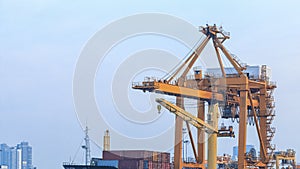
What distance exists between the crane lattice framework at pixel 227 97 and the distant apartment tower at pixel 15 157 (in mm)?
133563

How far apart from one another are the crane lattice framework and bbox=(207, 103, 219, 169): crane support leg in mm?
482

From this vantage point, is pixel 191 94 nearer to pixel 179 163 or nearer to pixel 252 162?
pixel 179 163

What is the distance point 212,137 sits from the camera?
44.3 m

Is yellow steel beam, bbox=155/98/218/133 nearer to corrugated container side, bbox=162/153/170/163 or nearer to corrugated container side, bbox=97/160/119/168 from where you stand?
corrugated container side, bbox=162/153/170/163

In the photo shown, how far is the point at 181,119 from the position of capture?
4647 centimetres

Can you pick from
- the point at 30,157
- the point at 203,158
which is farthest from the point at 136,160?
the point at 30,157

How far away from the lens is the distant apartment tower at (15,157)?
178000 millimetres

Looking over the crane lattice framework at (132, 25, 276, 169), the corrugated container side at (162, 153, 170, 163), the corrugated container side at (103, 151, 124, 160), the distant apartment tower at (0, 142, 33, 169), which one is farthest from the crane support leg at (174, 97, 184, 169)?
the distant apartment tower at (0, 142, 33, 169)

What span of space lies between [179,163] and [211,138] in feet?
12.1

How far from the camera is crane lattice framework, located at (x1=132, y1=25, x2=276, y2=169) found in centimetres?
4519

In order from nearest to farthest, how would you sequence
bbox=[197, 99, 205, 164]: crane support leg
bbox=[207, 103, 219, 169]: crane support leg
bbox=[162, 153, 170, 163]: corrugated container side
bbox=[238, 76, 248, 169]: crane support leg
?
bbox=[207, 103, 219, 169]: crane support leg < bbox=[197, 99, 205, 164]: crane support leg < bbox=[238, 76, 248, 169]: crane support leg < bbox=[162, 153, 170, 163]: corrugated container side

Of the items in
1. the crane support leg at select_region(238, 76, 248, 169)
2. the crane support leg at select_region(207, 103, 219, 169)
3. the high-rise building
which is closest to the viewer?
the crane support leg at select_region(207, 103, 219, 169)

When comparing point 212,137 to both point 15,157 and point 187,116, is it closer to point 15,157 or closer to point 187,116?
point 187,116

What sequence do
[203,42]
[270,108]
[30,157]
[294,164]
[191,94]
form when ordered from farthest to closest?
[30,157] → [294,164] → [270,108] → [203,42] → [191,94]
